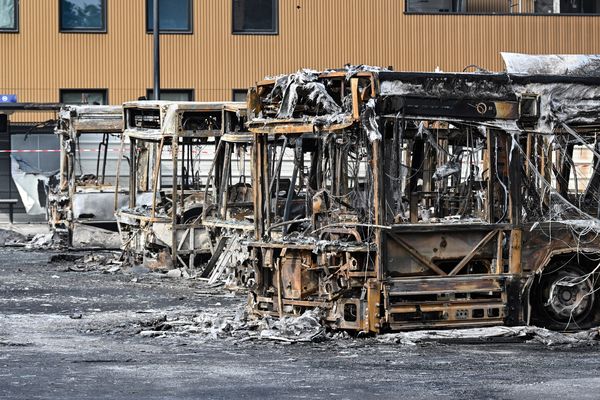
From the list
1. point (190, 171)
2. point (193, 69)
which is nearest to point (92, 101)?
point (193, 69)

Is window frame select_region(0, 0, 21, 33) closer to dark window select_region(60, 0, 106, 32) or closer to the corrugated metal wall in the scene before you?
the corrugated metal wall

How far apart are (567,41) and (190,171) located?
58.1 feet

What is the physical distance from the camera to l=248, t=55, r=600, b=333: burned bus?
1386cm

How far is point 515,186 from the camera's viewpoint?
47.2 ft

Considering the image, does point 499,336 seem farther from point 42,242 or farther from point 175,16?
point 175,16

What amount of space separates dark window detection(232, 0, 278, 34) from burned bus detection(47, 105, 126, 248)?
11749mm

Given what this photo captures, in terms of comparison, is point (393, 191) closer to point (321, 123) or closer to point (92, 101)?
point (321, 123)

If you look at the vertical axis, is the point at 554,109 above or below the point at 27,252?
above

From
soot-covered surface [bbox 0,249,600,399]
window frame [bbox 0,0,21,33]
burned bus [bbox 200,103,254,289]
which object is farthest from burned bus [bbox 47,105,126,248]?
window frame [bbox 0,0,21,33]

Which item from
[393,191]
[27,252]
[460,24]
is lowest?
[27,252]

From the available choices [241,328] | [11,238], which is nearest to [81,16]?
[11,238]

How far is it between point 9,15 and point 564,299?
27011 millimetres

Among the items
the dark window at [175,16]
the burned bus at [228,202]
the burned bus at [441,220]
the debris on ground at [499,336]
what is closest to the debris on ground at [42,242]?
the burned bus at [228,202]

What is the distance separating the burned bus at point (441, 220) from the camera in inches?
546
